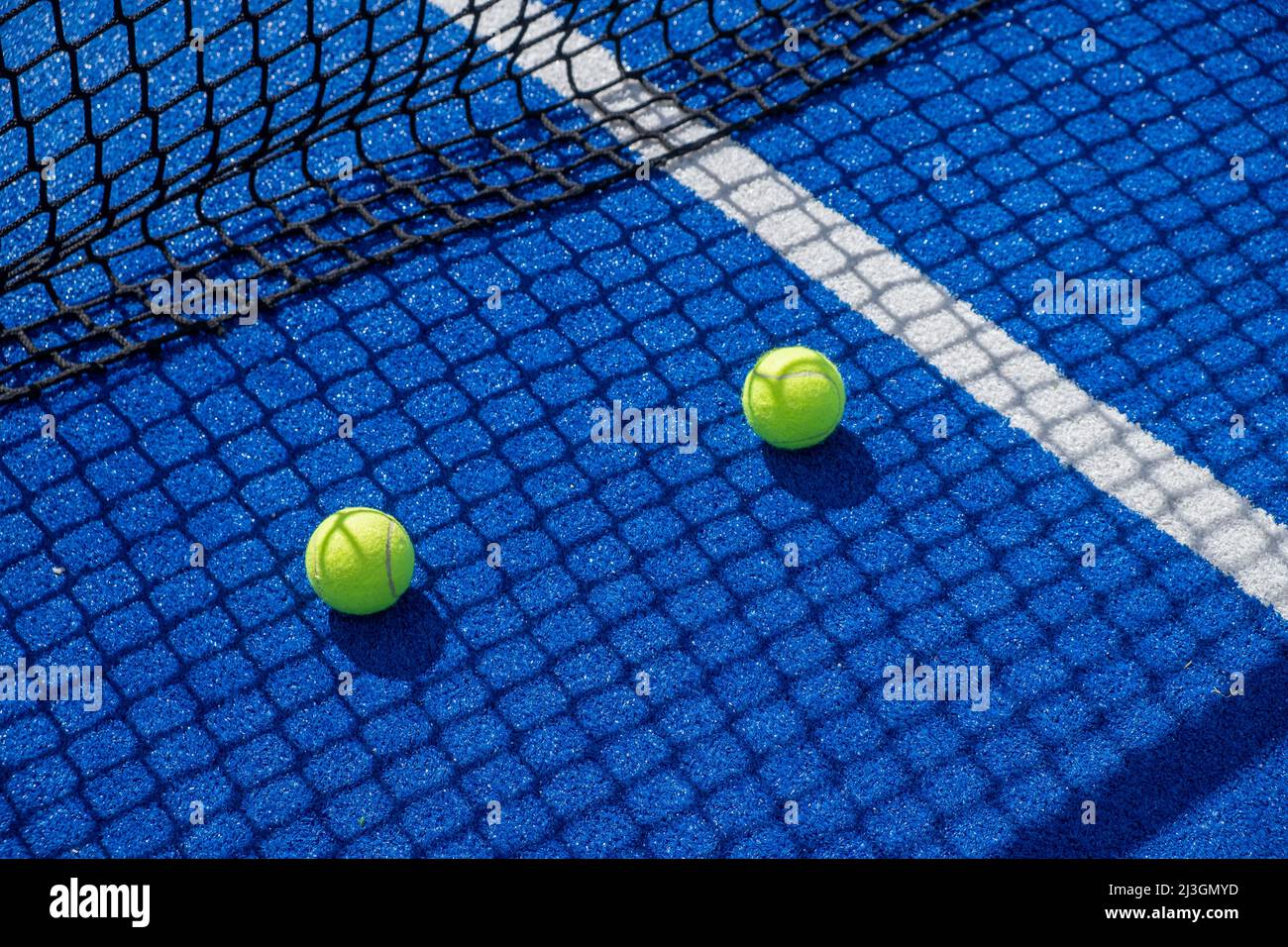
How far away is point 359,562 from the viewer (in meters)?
3.21

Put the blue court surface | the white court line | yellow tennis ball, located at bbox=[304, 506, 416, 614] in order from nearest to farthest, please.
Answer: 1. the blue court surface
2. yellow tennis ball, located at bbox=[304, 506, 416, 614]
3. the white court line

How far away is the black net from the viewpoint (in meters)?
3.93

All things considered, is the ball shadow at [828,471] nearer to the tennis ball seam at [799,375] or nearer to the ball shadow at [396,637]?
the tennis ball seam at [799,375]

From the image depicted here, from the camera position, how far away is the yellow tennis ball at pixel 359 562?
3.22m

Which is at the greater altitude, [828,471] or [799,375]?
[799,375]

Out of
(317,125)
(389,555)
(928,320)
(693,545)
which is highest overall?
(317,125)

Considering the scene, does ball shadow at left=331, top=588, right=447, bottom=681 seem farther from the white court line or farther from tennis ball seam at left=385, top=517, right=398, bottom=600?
the white court line

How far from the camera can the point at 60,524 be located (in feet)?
11.6

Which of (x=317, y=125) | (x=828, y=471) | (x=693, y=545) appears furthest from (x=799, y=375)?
(x=317, y=125)

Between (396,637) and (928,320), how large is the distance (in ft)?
5.27

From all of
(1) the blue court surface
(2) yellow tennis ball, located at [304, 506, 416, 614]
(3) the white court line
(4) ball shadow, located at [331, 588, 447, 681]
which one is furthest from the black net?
(4) ball shadow, located at [331, 588, 447, 681]

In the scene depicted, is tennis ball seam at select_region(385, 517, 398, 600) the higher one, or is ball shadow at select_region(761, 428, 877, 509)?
tennis ball seam at select_region(385, 517, 398, 600)

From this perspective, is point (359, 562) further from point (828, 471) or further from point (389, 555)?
point (828, 471)

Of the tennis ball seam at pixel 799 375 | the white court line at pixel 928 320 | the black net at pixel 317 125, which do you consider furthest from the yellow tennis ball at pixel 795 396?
the black net at pixel 317 125
